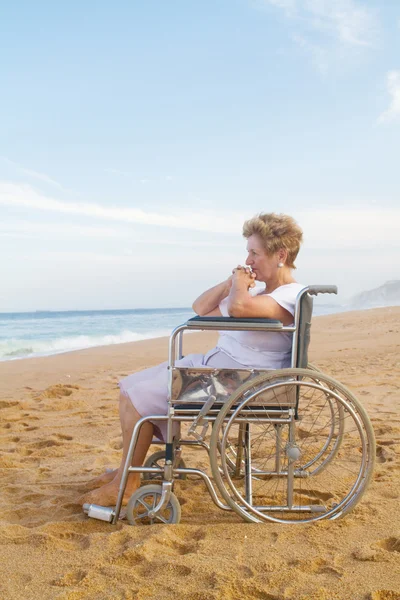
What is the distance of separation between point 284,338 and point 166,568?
1.12m

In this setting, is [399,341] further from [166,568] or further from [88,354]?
[166,568]

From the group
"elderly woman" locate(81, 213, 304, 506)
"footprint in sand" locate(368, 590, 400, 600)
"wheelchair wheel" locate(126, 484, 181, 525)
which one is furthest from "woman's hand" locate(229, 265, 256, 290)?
"footprint in sand" locate(368, 590, 400, 600)

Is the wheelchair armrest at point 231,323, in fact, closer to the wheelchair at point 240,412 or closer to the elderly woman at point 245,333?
the wheelchair at point 240,412

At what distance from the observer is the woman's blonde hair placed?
110 inches

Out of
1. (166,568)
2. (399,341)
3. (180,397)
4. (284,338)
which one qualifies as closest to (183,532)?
(166,568)

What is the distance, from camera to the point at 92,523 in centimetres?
270

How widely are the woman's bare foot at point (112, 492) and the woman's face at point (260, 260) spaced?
1150 mm

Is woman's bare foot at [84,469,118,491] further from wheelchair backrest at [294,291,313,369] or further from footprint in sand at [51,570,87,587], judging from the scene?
wheelchair backrest at [294,291,313,369]

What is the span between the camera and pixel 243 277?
271cm

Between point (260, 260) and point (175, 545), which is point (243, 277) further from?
point (175, 545)

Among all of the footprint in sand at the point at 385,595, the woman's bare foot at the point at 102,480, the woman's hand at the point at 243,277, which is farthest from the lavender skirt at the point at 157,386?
the footprint in sand at the point at 385,595

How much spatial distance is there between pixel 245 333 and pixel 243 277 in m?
0.26

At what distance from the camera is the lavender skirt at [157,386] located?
2.68m

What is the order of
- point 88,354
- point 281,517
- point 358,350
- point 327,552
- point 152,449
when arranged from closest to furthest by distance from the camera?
Result: point 327,552 < point 281,517 < point 152,449 < point 358,350 < point 88,354
